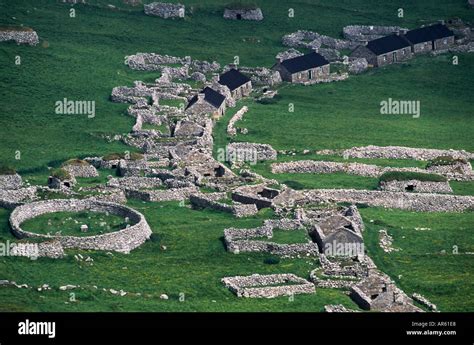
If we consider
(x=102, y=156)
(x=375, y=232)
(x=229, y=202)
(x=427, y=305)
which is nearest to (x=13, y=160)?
(x=102, y=156)

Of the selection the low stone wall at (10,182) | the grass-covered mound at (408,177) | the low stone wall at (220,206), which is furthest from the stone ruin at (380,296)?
the low stone wall at (10,182)

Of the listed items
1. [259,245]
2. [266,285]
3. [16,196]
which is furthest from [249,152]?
[266,285]

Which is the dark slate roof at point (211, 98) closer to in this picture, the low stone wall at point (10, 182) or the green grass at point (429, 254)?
the green grass at point (429, 254)

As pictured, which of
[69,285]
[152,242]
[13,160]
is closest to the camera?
[69,285]

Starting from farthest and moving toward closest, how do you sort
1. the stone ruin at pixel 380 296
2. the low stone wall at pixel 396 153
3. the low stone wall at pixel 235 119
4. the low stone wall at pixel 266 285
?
1. the low stone wall at pixel 235 119
2. the low stone wall at pixel 396 153
3. the low stone wall at pixel 266 285
4. the stone ruin at pixel 380 296

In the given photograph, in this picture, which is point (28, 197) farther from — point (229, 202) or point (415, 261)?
point (415, 261)

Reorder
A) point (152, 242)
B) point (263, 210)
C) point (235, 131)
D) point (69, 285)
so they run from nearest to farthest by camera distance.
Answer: point (69, 285)
point (152, 242)
point (263, 210)
point (235, 131)

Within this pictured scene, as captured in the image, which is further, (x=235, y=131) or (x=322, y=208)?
(x=235, y=131)

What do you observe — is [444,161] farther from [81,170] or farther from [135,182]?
[81,170]
